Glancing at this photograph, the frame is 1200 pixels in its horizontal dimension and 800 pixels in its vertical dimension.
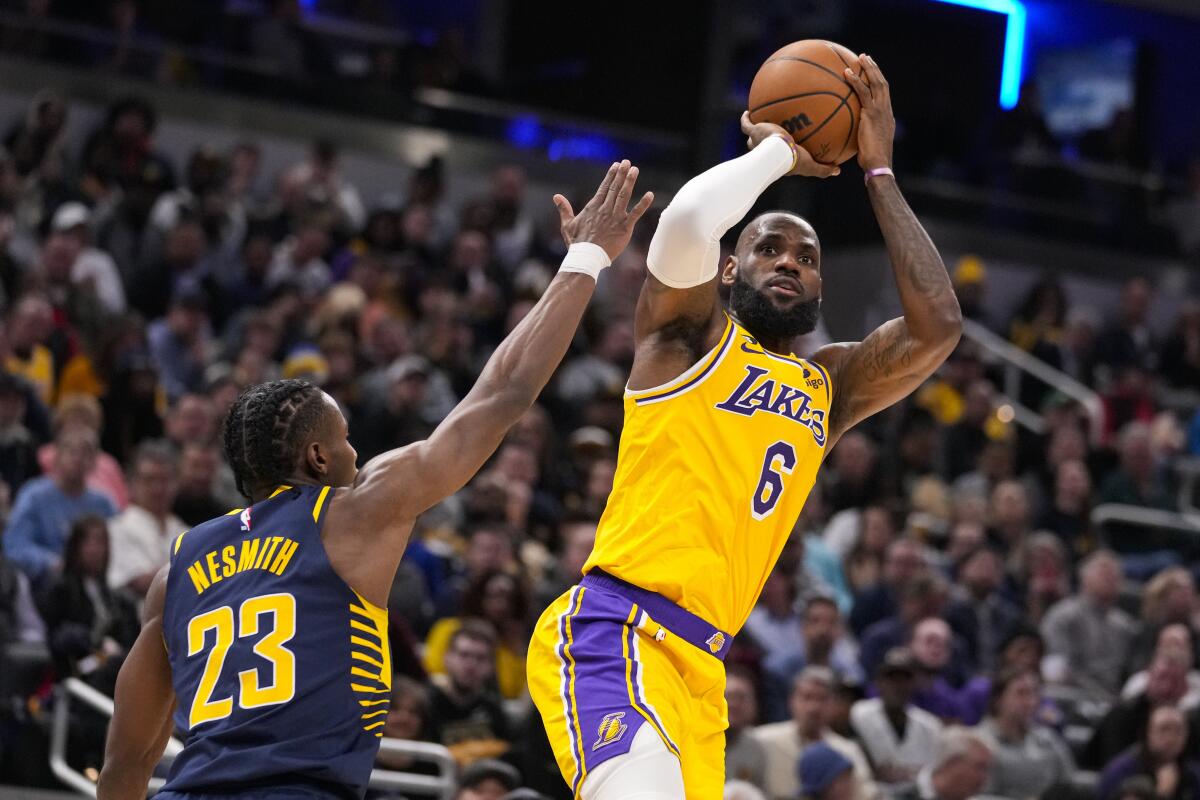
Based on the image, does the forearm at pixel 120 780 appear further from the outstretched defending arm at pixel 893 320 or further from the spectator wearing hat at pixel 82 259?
the spectator wearing hat at pixel 82 259

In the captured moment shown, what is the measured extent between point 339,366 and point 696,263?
703cm

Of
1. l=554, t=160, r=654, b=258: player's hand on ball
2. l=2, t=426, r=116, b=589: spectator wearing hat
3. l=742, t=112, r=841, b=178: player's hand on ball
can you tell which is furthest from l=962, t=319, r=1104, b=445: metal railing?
l=554, t=160, r=654, b=258: player's hand on ball

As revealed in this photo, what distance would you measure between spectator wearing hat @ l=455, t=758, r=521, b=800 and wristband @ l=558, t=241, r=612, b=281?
353 cm

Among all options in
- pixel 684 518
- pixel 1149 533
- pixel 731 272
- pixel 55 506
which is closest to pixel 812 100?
pixel 731 272

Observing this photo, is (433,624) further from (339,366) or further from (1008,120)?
(1008,120)

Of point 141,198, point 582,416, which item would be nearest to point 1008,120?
point 582,416

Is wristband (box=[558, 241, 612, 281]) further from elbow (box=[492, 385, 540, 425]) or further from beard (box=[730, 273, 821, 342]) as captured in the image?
beard (box=[730, 273, 821, 342])

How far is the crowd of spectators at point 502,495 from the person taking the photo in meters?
9.29

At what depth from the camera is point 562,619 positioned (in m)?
5.29

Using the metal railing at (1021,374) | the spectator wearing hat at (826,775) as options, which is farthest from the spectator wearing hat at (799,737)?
the metal railing at (1021,374)

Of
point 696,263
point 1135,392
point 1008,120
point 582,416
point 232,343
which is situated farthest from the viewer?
point 1008,120

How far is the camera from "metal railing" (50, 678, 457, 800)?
807 cm

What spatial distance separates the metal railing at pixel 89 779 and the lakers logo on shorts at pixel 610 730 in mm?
3327

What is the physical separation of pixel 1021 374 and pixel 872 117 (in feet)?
38.1
